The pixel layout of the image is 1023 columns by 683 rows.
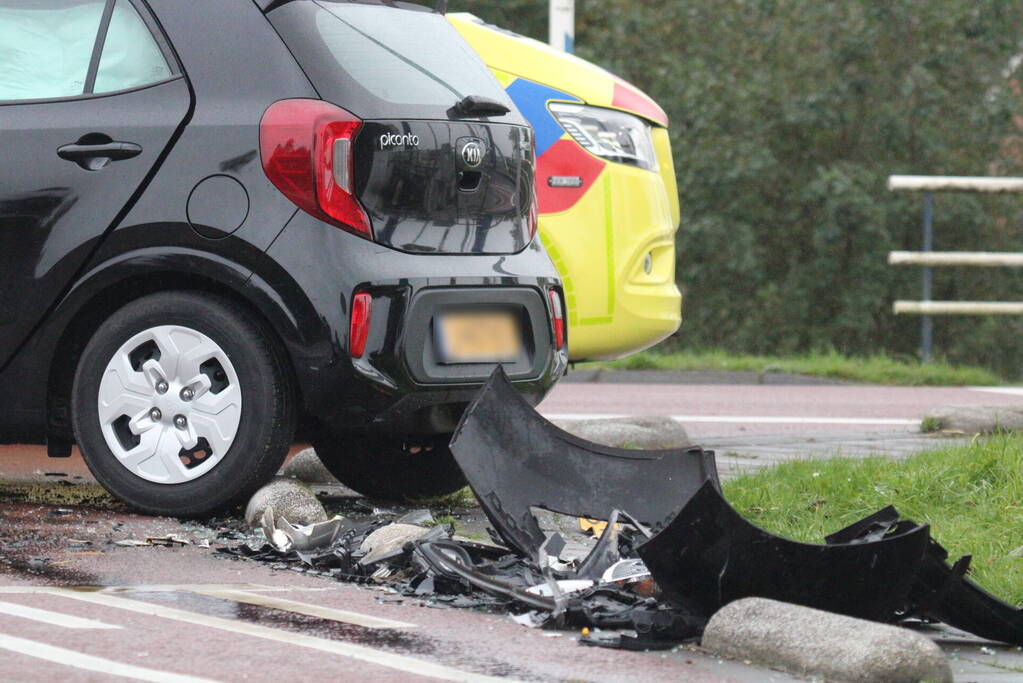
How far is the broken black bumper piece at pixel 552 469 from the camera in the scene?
5262 millimetres

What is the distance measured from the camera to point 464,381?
5.94 m

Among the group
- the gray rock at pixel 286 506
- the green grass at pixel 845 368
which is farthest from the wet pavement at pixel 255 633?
the green grass at pixel 845 368

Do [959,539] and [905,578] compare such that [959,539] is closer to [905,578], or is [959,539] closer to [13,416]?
[905,578]

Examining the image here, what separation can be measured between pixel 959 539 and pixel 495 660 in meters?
2.00

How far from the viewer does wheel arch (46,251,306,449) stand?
5.81 metres

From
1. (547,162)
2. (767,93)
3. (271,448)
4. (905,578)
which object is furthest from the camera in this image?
(767,93)

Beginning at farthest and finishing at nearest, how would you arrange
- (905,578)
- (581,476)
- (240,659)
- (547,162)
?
(547,162), (581,476), (905,578), (240,659)

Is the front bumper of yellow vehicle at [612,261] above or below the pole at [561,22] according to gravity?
below

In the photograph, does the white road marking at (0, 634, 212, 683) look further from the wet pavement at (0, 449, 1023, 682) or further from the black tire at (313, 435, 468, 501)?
the black tire at (313, 435, 468, 501)

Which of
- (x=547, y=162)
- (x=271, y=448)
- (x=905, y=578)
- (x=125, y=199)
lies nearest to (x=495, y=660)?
(x=905, y=578)

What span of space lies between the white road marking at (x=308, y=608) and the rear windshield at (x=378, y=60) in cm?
166

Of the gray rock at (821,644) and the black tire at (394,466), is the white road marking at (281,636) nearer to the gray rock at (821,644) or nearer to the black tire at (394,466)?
the gray rock at (821,644)

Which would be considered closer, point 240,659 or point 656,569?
point 240,659

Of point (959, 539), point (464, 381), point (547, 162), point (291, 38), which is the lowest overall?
point (959, 539)
